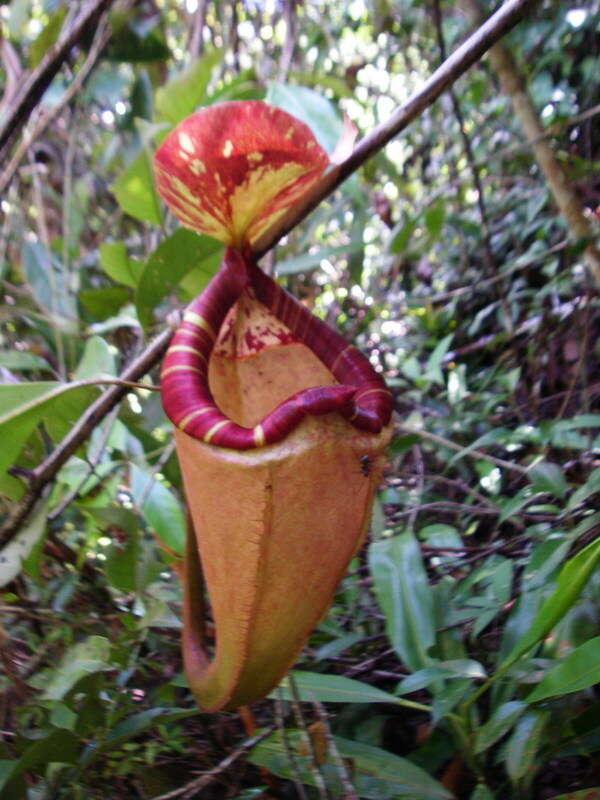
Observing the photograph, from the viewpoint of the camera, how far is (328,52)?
2648 mm

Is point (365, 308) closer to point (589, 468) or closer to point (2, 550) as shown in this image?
point (589, 468)

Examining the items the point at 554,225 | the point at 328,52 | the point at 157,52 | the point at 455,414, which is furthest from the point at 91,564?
Result: the point at 328,52

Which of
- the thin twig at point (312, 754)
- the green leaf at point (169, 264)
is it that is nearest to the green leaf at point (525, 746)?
the thin twig at point (312, 754)

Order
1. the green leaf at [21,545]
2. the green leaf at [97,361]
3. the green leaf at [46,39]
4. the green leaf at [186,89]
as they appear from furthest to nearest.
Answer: the green leaf at [46,39] → the green leaf at [186,89] → the green leaf at [97,361] → the green leaf at [21,545]

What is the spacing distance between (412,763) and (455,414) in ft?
3.54

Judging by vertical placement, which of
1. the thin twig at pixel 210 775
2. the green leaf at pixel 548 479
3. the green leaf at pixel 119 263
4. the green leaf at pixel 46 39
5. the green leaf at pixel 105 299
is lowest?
the thin twig at pixel 210 775

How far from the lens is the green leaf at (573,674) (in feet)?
2.55

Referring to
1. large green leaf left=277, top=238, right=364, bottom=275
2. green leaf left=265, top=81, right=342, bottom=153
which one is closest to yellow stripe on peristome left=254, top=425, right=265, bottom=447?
green leaf left=265, top=81, right=342, bottom=153

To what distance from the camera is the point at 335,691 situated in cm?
99

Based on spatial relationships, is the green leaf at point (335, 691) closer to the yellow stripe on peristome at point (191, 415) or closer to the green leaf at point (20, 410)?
the yellow stripe on peristome at point (191, 415)

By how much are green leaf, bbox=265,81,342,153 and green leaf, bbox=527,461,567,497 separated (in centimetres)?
71

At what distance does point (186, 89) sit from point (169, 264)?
0.44 metres

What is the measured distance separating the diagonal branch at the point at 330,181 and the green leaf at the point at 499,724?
2.34 feet

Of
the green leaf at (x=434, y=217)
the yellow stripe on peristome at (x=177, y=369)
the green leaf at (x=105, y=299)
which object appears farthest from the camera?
the green leaf at (x=434, y=217)
